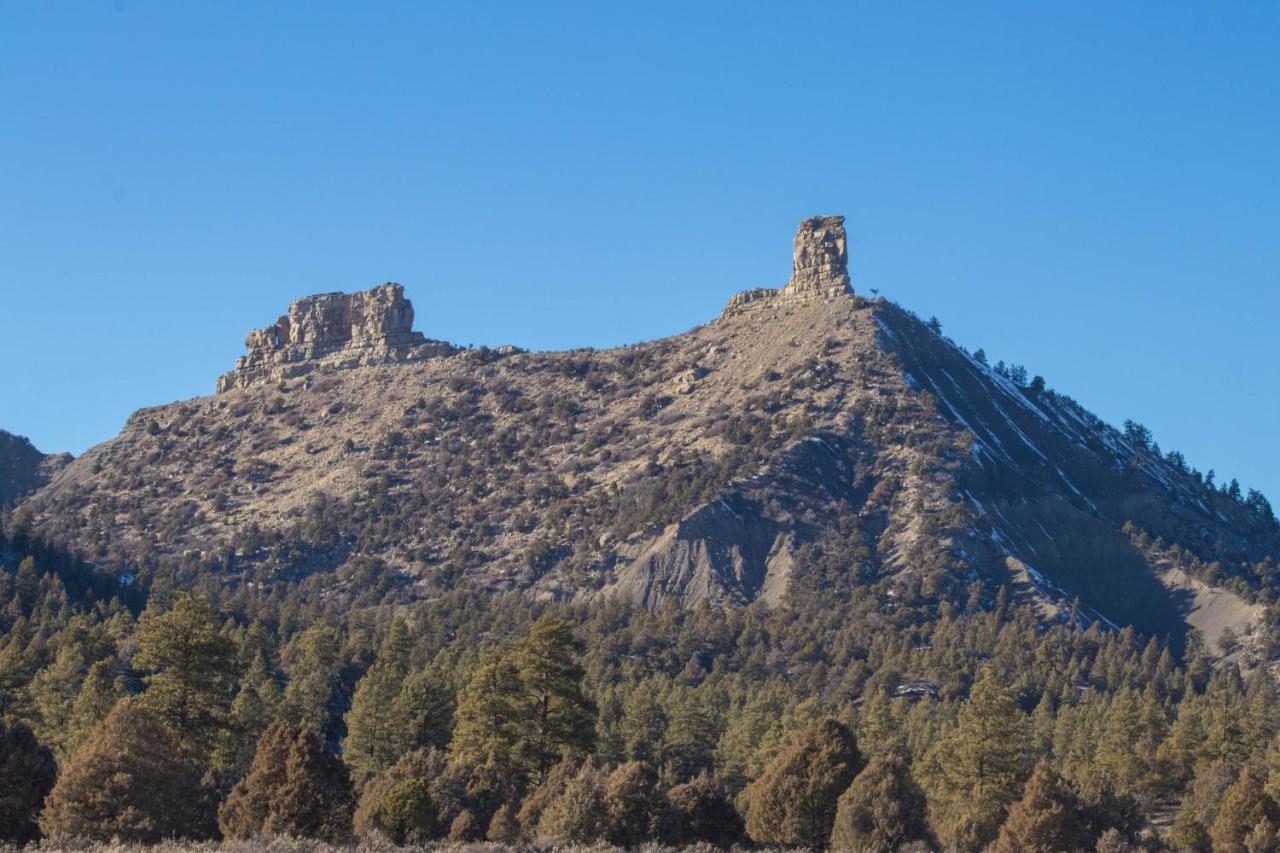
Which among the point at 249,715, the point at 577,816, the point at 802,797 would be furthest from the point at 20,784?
the point at 249,715

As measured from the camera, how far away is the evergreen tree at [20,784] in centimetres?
5712

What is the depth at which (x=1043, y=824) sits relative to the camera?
66812mm

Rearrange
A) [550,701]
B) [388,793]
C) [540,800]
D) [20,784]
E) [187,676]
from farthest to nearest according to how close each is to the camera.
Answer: [550,701] → [187,676] → [540,800] → [388,793] → [20,784]

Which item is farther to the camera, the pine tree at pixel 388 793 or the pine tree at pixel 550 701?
the pine tree at pixel 550 701

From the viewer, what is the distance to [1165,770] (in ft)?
327

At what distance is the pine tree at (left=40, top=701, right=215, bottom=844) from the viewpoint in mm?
55344

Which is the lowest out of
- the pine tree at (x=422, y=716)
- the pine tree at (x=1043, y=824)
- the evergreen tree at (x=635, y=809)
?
the evergreen tree at (x=635, y=809)

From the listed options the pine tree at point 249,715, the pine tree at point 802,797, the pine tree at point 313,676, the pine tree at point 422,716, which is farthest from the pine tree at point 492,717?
the pine tree at point 313,676

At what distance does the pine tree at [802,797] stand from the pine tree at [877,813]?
165 cm

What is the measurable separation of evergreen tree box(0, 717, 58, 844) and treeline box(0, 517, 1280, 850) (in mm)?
102

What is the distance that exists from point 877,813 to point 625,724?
41136 mm

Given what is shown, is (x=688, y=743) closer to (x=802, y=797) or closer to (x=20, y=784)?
(x=802, y=797)

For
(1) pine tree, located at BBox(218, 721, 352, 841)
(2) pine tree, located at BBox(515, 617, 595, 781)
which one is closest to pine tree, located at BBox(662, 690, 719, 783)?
(2) pine tree, located at BBox(515, 617, 595, 781)

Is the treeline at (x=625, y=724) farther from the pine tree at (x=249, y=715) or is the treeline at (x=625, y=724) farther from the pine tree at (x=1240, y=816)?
the pine tree at (x=249, y=715)
